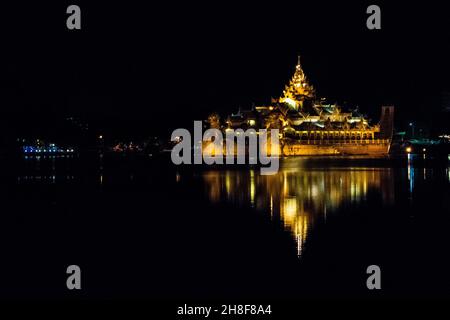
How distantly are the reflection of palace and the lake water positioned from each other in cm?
6

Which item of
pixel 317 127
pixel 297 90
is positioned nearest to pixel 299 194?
pixel 317 127

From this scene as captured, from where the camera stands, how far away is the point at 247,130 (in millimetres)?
77188

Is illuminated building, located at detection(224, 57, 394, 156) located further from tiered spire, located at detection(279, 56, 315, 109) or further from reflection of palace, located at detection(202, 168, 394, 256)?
reflection of palace, located at detection(202, 168, 394, 256)

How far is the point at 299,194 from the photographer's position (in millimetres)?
22938

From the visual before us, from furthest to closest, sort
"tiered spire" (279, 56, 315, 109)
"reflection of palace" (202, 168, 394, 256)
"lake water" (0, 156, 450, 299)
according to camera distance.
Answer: "tiered spire" (279, 56, 315, 109) → "reflection of palace" (202, 168, 394, 256) → "lake water" (0, 156, 450, 299)

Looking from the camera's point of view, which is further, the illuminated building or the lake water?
the illuminated building

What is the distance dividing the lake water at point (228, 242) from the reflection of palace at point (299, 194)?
0.21 ft

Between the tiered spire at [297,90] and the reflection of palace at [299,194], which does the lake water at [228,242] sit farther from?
the tiered spire at [297,90]

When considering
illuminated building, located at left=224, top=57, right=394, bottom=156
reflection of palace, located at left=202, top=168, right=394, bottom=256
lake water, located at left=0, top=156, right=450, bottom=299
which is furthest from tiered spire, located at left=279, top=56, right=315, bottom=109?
lake water, located at left=0, top=156, right=450, bottom=299

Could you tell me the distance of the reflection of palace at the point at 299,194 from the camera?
17.0 metres

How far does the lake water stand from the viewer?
33.7ft

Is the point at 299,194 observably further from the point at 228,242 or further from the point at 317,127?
the point at 317,127

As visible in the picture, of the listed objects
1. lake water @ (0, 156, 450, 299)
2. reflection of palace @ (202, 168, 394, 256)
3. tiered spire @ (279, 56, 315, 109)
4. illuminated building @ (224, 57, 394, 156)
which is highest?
tiered spire @ (279, 56, 315, 109)
